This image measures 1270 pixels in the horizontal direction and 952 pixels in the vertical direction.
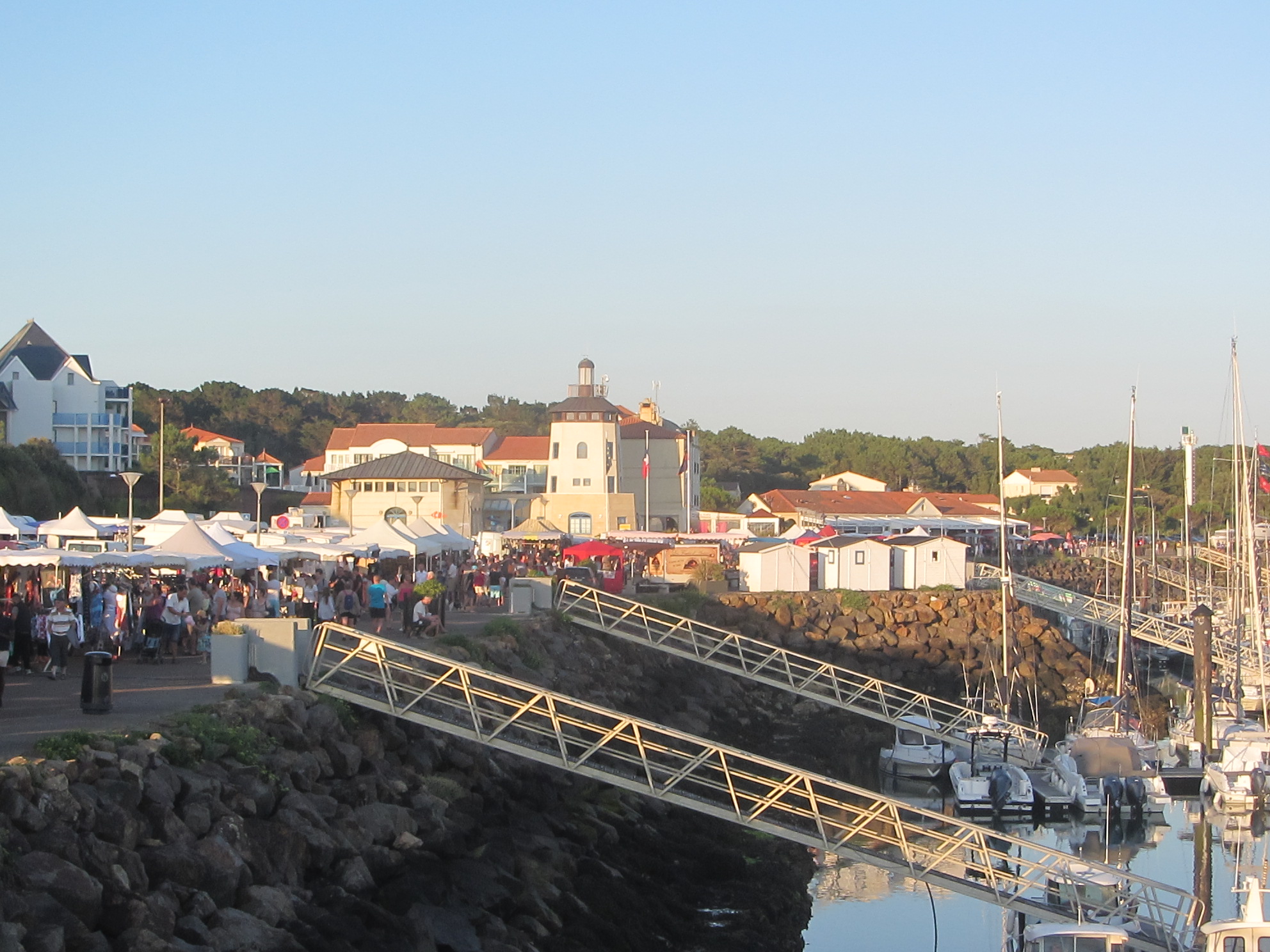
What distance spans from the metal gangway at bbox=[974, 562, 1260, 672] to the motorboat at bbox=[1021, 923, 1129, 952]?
2859 centimetres

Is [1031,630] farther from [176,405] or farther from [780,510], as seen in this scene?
[176,405]

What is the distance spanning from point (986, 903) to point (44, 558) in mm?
17171

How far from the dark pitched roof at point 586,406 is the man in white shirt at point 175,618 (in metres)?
59.6

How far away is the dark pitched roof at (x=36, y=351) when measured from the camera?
86.3m

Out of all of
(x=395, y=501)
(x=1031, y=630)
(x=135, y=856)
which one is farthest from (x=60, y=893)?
(x=395, y=501)

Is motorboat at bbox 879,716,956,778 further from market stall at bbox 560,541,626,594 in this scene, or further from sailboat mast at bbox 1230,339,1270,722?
market stall at bbox 560,541,626,594

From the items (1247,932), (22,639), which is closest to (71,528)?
(22,639)

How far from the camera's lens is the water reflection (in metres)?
21.2

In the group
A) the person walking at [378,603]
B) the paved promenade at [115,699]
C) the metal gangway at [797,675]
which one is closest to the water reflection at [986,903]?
the metal gangway at [797,675]

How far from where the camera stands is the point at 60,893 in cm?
1195

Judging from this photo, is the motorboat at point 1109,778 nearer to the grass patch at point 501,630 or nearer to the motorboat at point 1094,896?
the motorboat at point 1094,896

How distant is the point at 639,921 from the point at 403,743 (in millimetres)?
4562

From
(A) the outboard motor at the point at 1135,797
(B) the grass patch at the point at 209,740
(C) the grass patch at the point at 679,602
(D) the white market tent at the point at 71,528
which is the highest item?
(D) the white market tent at the point at 71,528

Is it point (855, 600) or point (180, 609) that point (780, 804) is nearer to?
point (180, 609)
